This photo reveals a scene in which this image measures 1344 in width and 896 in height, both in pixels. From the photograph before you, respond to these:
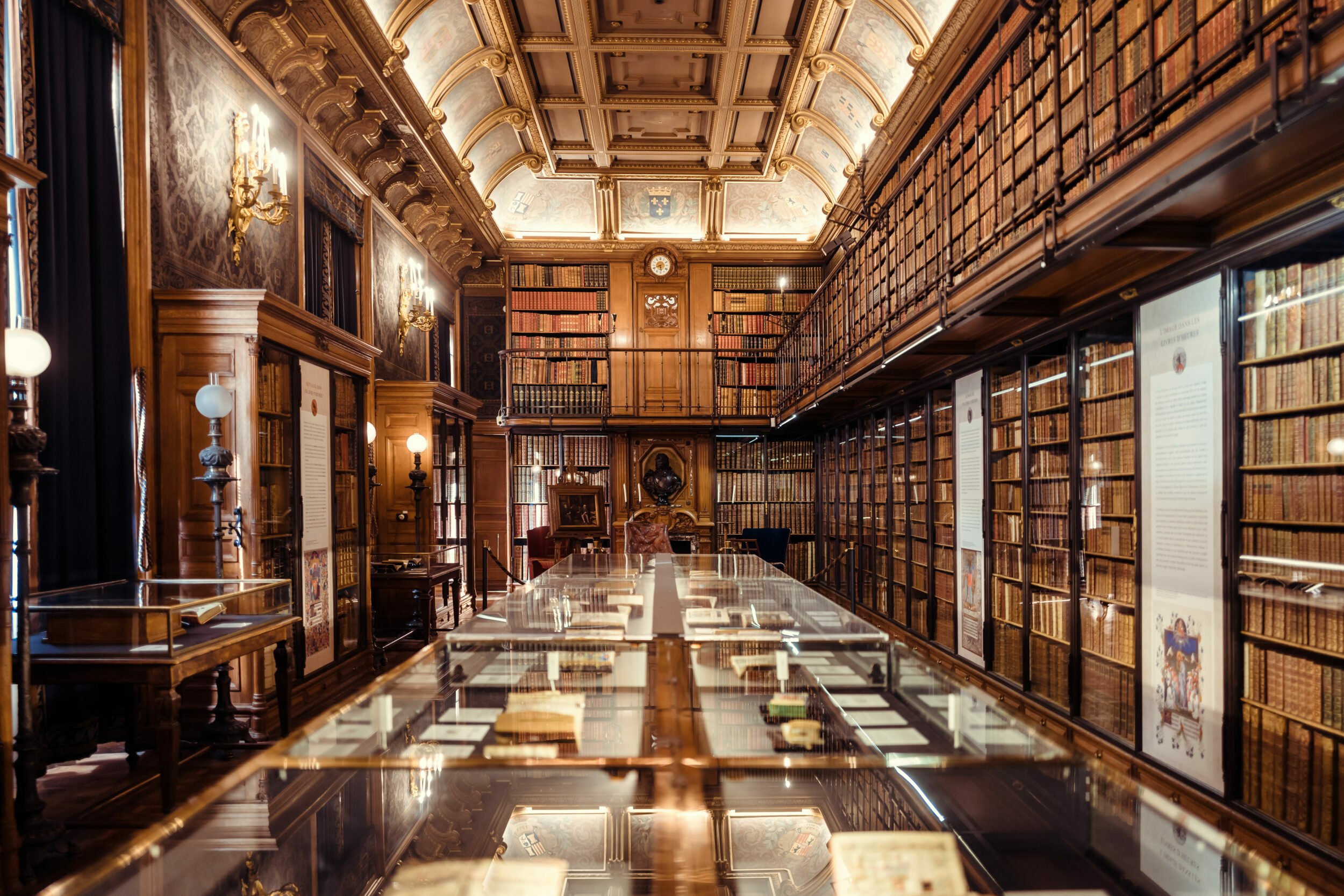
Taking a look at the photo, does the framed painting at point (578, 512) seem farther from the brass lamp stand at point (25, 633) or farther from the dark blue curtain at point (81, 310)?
the brass lamp stand at point (25, 633)

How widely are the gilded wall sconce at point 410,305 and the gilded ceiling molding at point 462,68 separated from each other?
183cm

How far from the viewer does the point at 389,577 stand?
22.1 feet

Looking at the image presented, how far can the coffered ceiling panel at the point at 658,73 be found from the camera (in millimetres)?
8266

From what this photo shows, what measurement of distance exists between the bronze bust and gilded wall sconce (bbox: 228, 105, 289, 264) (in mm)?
6442

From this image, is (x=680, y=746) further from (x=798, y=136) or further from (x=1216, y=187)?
(x=798, y=136)

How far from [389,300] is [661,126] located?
4087 mm

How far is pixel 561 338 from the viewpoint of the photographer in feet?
37.1

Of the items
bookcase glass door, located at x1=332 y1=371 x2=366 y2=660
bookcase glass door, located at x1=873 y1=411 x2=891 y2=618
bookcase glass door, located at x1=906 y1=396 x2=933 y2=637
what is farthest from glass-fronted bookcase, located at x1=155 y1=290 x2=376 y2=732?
bookcase glass door, located at x1=873 y1=411 x2=891 y2=618

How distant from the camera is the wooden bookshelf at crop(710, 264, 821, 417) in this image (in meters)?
11.2

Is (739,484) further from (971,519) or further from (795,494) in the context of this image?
(971,519)

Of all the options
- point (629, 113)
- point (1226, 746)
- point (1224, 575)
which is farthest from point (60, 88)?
point (629, 113)

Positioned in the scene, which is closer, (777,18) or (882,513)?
(777,18)

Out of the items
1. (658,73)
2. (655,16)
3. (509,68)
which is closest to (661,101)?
(658,73)

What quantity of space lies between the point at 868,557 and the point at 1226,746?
17.5ft
